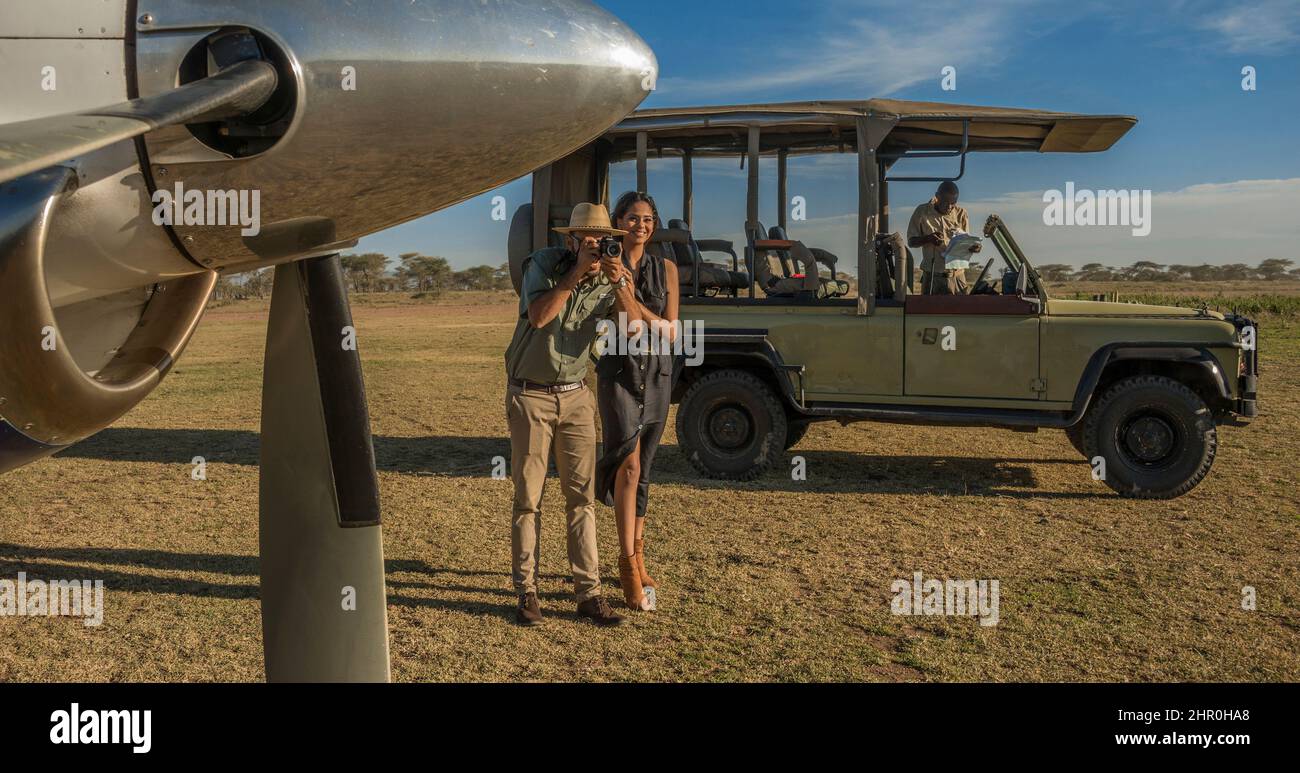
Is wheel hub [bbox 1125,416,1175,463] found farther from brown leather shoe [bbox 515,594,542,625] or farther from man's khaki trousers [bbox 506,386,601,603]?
brown leather shoe [bbox 515,594,542,625]

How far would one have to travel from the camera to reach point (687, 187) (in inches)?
325

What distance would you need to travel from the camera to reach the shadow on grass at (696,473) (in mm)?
7602

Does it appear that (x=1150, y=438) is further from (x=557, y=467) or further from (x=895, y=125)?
(x=557, y=467)

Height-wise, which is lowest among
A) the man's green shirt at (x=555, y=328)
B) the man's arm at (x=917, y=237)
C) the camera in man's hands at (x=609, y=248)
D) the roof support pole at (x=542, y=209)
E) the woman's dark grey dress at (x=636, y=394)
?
the woman's dark grey dress at (x=636, y=394)

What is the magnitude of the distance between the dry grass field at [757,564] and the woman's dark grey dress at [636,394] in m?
0.76

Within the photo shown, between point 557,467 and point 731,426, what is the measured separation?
3.48m

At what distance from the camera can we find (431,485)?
763 centimetres

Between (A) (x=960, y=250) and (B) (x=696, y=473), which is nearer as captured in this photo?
(A) (x=960, y=250)

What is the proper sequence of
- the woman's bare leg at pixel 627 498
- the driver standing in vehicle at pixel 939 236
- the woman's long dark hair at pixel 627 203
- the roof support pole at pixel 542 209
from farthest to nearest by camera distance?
the roof support pole at pixel 542 209 → the driver standing in vehicle at pixel 939 236 → the woman's bare leg at pixel 627 498 → the woman's long dark hair at pixel 627 203

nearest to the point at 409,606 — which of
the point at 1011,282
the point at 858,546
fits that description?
the point at 858,546

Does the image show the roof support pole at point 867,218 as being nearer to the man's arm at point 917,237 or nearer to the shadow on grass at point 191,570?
the man's arm at point 917,237

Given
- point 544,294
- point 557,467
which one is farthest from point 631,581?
point 544,294

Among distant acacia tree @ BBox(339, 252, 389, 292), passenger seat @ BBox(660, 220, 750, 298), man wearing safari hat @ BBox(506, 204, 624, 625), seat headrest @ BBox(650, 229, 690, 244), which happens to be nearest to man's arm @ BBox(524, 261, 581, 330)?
man wearing safari hat @ BBox(506, 204, 624, 625)

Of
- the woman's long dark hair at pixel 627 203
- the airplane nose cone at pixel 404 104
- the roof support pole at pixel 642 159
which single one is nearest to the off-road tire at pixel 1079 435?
the roof support pole at pixel 642 159
